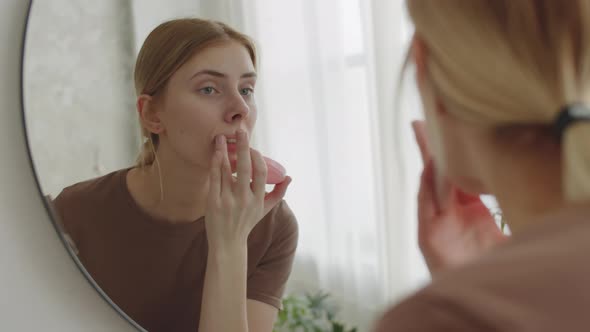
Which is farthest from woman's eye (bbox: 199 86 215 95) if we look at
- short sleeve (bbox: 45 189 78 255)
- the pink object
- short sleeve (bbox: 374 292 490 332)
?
short sleeve (bbox: 374 292 490 332)

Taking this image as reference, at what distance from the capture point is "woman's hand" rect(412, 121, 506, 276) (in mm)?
563

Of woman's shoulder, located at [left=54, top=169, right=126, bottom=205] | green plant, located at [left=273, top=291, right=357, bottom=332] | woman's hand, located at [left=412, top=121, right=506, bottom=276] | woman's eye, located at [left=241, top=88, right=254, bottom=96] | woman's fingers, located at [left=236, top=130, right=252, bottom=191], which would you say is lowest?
green plant, located at [left=273, top=291, right=357, bottom=332]

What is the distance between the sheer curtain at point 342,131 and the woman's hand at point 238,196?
0.02 metres

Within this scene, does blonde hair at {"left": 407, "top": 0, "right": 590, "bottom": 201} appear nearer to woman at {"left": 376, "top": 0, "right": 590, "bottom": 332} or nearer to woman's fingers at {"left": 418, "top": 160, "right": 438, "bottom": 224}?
woman at {"left": 376, "top": 0, "right": 590, "bottom": 332}

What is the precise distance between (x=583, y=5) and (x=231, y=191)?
44 cm

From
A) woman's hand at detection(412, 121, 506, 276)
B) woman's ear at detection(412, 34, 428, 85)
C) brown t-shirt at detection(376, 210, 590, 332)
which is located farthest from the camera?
woman's hand at detection(412, 121, 506, 276)

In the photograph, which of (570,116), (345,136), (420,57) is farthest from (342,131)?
(570,116)

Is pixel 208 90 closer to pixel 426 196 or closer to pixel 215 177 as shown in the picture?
pixel 215 177

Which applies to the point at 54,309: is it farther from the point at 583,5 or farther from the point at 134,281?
the point at 583,5

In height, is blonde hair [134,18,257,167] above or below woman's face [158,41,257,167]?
above

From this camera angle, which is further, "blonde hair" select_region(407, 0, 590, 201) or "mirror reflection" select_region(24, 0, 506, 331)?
"mirror reflection" select_region(24, 0, 506, 331)

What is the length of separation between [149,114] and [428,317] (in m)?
0.46

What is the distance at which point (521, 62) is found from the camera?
1.23ft

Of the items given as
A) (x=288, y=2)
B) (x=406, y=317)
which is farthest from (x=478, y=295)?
A: (x=288, y=2)
